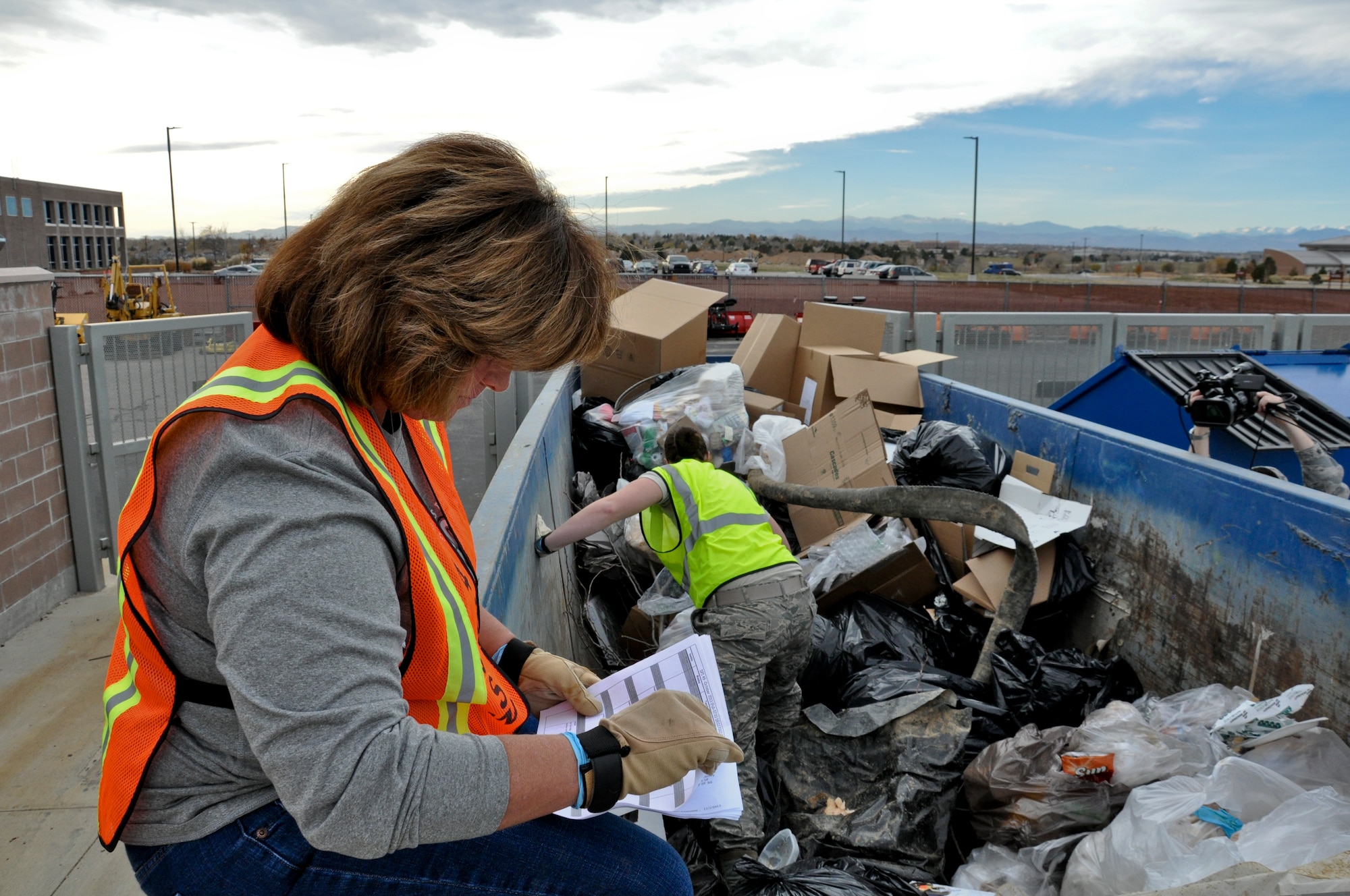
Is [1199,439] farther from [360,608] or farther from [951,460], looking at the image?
[360,608]

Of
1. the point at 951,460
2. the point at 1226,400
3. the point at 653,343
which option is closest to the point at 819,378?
the point at 653,343

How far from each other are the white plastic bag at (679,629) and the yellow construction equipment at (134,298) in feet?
63.6

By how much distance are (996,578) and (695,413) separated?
2.37 m

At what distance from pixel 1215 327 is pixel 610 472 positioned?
18.1 feet

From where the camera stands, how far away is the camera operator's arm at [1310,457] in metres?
4.14

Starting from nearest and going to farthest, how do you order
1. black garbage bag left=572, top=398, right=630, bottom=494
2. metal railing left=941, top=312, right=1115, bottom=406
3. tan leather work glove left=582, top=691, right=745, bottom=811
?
tan leather work glove left=582, top=691, right=745, bottom=811, black garbage bag left=572, top=398, right=630, bottom=494, metal railing left=941, top=312, right=1115, bottom=406

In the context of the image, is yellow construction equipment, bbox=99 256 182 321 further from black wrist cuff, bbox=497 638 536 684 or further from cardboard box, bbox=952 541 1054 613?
black wrist cuff, bbox=497 638 536 684

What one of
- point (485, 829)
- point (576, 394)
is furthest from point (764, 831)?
point (576, 394)

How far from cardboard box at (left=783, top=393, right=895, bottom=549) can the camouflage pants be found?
1452 mm

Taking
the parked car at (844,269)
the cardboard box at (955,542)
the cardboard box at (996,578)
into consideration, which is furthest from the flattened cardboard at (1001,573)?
the parked car at (844,269)

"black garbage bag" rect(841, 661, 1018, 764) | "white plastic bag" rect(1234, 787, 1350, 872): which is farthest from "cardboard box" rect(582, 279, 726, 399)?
"white plastic bag" rect(1234, 787, 1350, 872)

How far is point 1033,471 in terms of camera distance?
4648mm

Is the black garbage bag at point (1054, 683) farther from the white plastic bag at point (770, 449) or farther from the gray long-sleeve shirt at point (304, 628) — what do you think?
the gray long-sleeve shirt at point (304, 628)

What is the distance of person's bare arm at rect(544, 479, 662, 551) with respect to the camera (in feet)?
10.2
